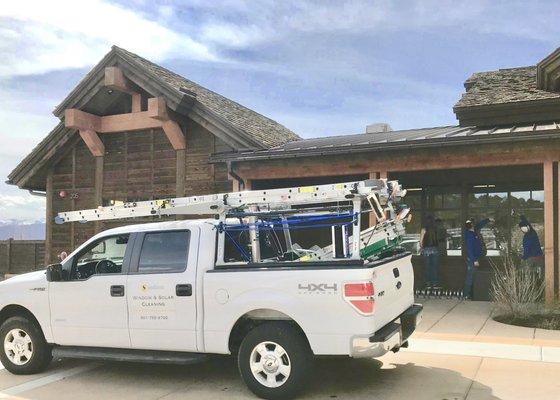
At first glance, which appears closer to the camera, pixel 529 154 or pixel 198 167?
pixel 529 154

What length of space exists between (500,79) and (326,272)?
1197 centimetres

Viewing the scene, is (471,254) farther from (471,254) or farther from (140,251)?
(140,251)

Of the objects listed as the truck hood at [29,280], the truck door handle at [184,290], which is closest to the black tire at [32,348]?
the truck hood at [29,280]

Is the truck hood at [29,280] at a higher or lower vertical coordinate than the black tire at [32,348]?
higher

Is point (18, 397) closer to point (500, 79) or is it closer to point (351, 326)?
point (351, 326)

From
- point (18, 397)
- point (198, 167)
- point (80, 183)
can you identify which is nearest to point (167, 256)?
point (18, 397)

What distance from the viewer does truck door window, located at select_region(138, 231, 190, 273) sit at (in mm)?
5809

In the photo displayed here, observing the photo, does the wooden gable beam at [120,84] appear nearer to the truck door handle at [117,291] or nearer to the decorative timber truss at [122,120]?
the decorative timber truss at [122,120]

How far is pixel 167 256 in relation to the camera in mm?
5895

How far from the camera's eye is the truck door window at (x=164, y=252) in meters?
5.81

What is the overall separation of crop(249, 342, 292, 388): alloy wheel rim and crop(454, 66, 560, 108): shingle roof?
30.3 ft

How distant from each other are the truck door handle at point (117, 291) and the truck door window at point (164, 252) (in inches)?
10.8

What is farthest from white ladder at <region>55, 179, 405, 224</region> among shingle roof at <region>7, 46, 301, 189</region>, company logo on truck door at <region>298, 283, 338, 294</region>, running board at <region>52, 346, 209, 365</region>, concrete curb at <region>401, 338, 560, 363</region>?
shingle roof at <region>7, 46, 301, 189</region>

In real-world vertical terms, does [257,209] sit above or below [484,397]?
above
